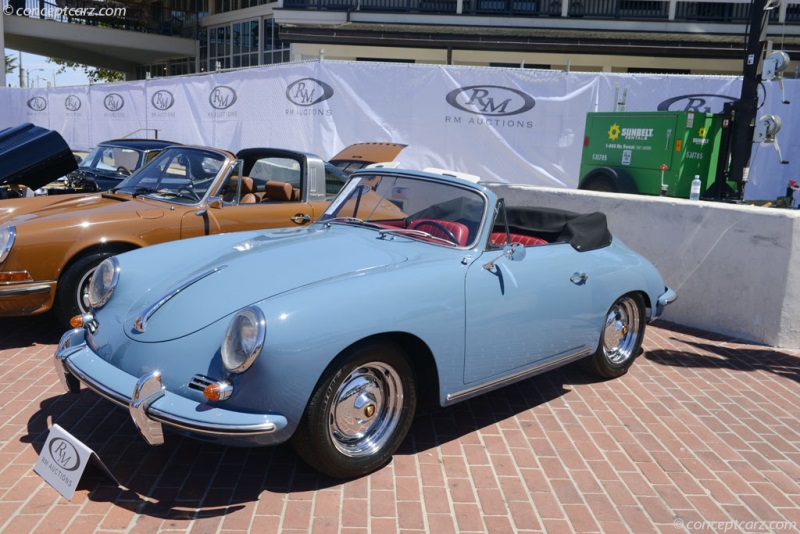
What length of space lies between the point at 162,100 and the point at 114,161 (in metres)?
7.15

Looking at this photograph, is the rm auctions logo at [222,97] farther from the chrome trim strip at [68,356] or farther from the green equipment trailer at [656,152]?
the chrome trim strip at [68,356]

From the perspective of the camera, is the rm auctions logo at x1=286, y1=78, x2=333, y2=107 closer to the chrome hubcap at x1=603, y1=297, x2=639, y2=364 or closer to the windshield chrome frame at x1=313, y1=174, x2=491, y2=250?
the windshield chrome frame at x1=313, y1=174, x2=491, y2=250

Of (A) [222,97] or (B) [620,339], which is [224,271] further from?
(A) [222,97]

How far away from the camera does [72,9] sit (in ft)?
102

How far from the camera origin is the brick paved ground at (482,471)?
9.89 ft

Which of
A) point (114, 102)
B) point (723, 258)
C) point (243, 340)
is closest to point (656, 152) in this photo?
point (723, 258)

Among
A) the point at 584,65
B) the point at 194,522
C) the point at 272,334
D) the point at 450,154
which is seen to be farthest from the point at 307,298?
the point at 584,65

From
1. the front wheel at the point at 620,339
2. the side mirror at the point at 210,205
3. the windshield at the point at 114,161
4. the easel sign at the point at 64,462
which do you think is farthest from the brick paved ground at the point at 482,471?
the windshield at the point at 114,161

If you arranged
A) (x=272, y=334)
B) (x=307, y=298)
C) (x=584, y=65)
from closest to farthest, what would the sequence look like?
(x=272, y=334), (x=307, y=298), (x=584, y=65)

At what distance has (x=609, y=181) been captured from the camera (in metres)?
10.5

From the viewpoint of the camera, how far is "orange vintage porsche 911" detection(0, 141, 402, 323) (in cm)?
481

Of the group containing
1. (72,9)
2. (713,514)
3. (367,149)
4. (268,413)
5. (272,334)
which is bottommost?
(713,514)

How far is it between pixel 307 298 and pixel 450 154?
9710mm

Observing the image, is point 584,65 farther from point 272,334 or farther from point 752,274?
point 272,334
